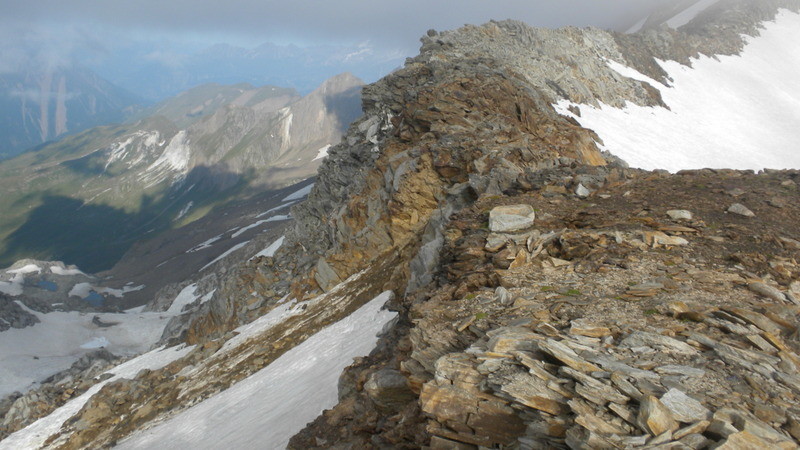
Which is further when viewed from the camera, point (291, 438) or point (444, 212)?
point (444, 212)

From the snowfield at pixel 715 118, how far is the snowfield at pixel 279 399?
976 inches

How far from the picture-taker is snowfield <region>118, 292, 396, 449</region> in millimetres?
16391

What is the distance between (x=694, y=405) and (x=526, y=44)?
1919 inches

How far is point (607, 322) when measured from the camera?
8266mm

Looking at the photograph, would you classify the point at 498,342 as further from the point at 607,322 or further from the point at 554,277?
the point at 554,277

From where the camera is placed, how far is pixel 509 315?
9211 millimetres

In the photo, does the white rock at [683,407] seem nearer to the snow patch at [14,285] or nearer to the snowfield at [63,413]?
the snowfield at [63,413]

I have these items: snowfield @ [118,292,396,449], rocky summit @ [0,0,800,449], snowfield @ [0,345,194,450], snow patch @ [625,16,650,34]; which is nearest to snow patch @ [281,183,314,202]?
snow patch @ [625,16,650,34]

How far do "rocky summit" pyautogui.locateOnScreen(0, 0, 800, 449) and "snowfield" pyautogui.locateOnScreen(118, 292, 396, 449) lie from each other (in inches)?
6.0

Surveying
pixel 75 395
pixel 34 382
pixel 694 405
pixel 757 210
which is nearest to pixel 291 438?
pixel 694 405

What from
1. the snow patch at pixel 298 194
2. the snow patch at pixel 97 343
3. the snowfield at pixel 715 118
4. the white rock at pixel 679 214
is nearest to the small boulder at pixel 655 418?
the white rock at pixel 679 214

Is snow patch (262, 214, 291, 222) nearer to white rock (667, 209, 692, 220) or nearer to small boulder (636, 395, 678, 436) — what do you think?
white rock (667, 209, 692, 220)

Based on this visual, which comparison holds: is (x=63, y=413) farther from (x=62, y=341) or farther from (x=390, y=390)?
(x=62, y=341)

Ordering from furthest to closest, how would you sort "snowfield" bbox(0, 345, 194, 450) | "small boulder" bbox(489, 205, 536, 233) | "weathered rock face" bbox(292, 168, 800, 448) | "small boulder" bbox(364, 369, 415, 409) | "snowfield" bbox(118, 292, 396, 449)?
1. "snowfield" bbox(0, 345, 194, 450)
2. "snowfield" bbox(118, 292, 396, 449)
3. "small boulder" bbox(489, 205, 536, 233)
4. "small boulder" bbox(364, 369, 415, 409)
5. "weathered rock face" bbox(292, 168, 800, 448)
